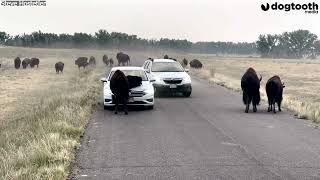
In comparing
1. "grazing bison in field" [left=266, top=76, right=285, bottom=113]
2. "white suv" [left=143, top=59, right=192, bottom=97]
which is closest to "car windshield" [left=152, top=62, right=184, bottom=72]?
"white suv" [left=143, top=59, right=192, bottom=97]

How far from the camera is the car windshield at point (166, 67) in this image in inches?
1019

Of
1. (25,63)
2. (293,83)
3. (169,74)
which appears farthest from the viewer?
(25,63)

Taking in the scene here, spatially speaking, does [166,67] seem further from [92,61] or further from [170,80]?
[92,61]

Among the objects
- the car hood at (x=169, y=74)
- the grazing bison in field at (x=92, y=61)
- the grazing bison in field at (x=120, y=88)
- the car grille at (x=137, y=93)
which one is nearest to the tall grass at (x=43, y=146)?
the grazing bison in field at (x=120, y=88)

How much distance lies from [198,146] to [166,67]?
1449cm

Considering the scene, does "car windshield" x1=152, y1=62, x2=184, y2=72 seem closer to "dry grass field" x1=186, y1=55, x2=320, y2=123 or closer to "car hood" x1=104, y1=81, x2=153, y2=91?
"dry grass field" x1=186, y1=55, x2=320, y2=123

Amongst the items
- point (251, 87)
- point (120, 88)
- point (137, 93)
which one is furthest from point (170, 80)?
point (120, 88)

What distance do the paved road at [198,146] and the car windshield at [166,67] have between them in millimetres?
7378

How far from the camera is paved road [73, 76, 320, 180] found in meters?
9.24

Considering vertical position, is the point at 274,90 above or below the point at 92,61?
above

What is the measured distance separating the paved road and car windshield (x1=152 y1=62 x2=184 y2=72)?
7.38 m

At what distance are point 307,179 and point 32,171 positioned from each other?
14.2 feet

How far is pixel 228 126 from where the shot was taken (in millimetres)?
15055

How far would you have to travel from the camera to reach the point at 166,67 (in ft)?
85.5
